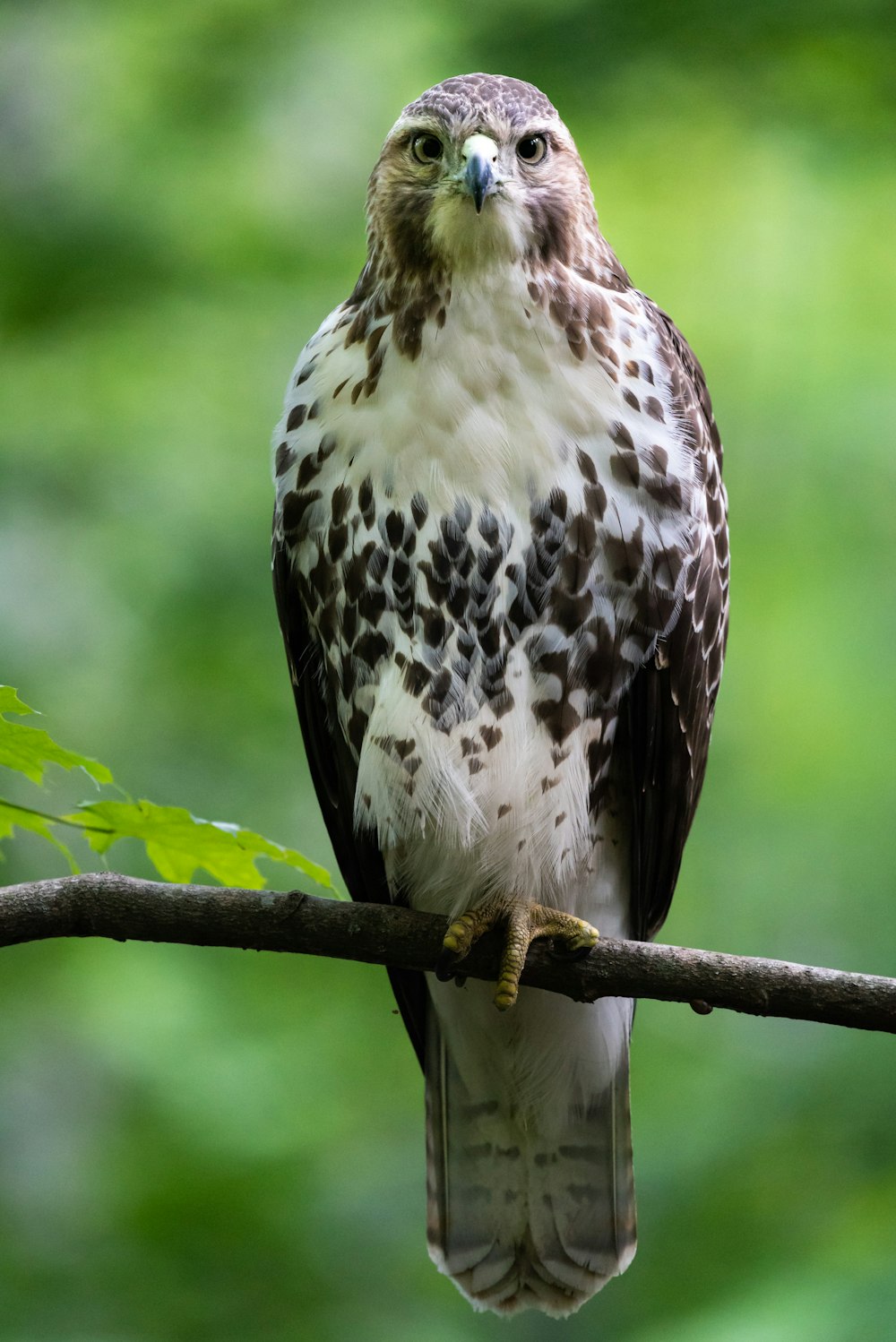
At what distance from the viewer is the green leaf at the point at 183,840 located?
73.9 inches

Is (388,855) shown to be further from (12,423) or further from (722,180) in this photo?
(722,180)

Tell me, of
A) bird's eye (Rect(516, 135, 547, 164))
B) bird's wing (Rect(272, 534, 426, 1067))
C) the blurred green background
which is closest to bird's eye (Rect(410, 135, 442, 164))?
bird's eye (Rect(516, 135, 547, 164))

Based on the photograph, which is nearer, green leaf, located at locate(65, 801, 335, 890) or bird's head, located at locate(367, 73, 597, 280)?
green leaf, located at locate(65, 801, 335, 890)

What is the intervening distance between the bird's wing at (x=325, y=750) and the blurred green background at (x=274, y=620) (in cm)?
122

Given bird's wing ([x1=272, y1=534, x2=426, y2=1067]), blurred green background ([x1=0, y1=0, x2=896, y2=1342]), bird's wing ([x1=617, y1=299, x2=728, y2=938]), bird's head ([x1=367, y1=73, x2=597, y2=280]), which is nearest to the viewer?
bird's head ([x1=367, y1=73, x2=597, y2=280])

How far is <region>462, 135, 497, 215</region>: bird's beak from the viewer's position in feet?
7.96

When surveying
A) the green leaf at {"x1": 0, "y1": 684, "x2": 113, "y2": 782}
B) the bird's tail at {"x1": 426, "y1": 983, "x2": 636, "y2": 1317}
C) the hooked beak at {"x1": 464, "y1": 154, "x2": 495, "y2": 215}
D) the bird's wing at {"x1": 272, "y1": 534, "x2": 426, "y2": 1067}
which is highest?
the hooked beak at {"x1": 464, "y1": 154, "x2": 495, "y2": 215}

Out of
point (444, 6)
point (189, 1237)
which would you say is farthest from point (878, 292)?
point (189, 1237)

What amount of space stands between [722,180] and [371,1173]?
3323mm

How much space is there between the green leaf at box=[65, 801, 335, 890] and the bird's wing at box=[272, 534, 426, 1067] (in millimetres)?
845

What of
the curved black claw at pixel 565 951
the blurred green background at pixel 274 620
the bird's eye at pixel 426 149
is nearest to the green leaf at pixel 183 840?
the curved black claw at pixel 565 951

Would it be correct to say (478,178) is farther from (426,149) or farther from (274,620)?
(274,620)

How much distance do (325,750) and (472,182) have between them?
115 centimetres

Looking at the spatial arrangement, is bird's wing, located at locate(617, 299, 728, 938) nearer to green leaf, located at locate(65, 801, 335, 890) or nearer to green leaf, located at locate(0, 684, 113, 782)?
green leaf, located at locate(65, 801, 335, 890)
